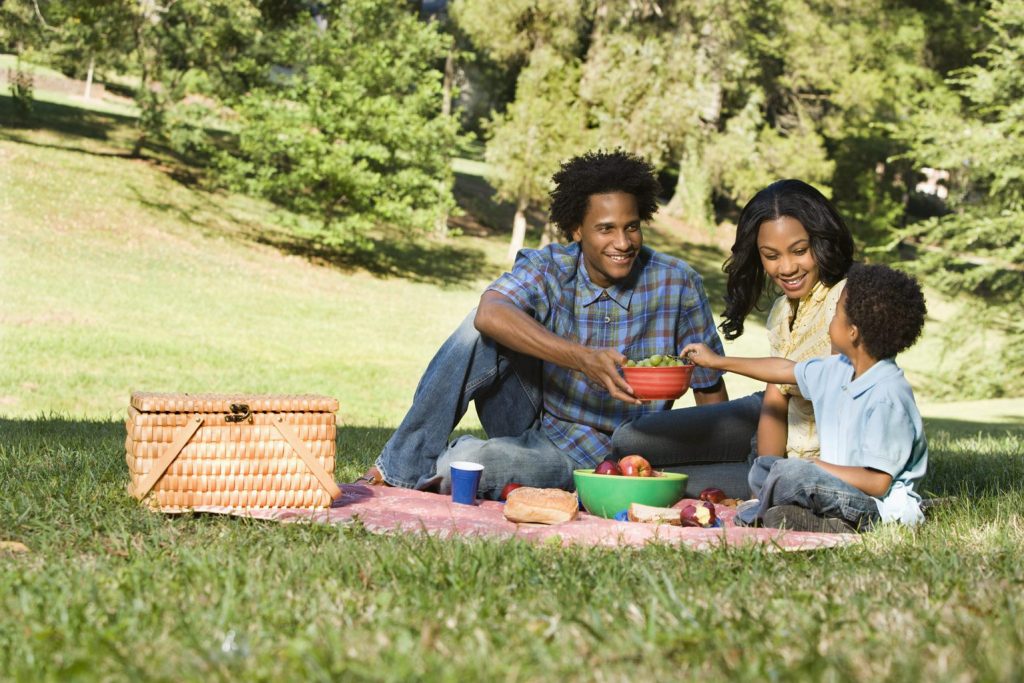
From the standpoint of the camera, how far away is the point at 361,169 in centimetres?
2236

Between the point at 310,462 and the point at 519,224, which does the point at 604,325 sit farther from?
the point at 519,224

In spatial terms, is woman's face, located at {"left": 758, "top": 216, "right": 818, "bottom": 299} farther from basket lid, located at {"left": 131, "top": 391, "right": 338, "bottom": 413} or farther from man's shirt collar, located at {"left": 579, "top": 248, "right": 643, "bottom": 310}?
basket lid, located at {"left": 131, "top": 391, "right": 338, "bottom": 413}

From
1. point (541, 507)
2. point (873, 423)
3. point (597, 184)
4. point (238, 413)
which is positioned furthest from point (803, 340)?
point (238, 413)

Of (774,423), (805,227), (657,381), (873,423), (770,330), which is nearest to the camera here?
(873,423)

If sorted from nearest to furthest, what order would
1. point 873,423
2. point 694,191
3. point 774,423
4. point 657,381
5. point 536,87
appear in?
1. point 873,423
2. point 657,381
3. point 774,423
4. point 536,87
5. point 694,191

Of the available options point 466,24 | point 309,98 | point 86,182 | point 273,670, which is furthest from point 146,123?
point 273,670

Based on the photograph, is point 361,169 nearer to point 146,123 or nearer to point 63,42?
point 146,123

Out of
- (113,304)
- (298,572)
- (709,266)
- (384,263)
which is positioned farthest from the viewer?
(709,266)

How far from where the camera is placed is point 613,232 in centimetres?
520

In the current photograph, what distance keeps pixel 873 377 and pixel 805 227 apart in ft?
2.53

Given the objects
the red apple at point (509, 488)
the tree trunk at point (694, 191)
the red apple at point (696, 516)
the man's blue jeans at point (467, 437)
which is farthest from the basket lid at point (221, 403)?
the tree trunk at point (694, 191)

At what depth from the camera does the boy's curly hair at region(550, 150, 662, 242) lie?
528 centimetres

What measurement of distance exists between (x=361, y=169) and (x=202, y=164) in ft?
24.2

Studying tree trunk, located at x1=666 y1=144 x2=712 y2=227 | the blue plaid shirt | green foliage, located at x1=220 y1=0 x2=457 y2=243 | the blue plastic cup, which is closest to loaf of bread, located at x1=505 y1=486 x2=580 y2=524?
the blue plastic cup
